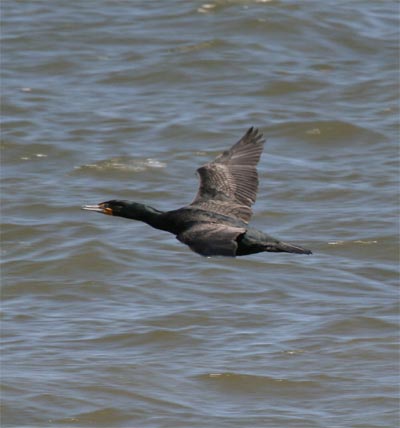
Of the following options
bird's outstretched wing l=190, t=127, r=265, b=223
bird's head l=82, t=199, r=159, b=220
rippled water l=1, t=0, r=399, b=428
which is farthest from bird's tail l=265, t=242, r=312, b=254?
rippled water l=1, t=0, r=399, b=428

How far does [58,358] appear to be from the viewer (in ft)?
34.5

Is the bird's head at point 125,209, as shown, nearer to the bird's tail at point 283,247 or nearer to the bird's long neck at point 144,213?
the bird's long neck at point 144,213

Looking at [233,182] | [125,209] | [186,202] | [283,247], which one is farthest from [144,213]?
[186,202]

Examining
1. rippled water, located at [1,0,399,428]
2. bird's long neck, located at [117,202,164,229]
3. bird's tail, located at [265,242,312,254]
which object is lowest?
rippled water, located at [1,0,399,428]

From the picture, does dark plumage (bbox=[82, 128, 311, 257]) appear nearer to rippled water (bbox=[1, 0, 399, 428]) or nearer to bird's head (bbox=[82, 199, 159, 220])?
bird's head (bbox=[82, 199, 159, 220])

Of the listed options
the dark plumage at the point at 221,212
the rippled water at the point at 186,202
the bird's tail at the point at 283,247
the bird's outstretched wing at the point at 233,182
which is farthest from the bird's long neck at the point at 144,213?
the rippled water at the point at 186,202

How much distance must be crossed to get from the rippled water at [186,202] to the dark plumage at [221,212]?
1676 mm

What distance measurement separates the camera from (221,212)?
9.05m

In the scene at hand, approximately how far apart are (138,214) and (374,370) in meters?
2.85

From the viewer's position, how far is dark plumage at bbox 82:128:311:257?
7.61 m

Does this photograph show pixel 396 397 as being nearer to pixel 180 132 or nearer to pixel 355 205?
pixel 355 205

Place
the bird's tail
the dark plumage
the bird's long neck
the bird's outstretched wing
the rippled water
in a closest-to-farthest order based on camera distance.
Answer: the dark plumage < the bird's tail < the bird's long neck < the bird's outstretched wing < the rippled water

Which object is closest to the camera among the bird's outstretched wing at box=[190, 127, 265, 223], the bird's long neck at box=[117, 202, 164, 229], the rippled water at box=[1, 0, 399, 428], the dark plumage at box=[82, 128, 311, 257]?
the dark plumage at box=[82, 128, 311, 257]

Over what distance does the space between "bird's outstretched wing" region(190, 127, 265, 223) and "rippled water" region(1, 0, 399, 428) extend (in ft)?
5.46
